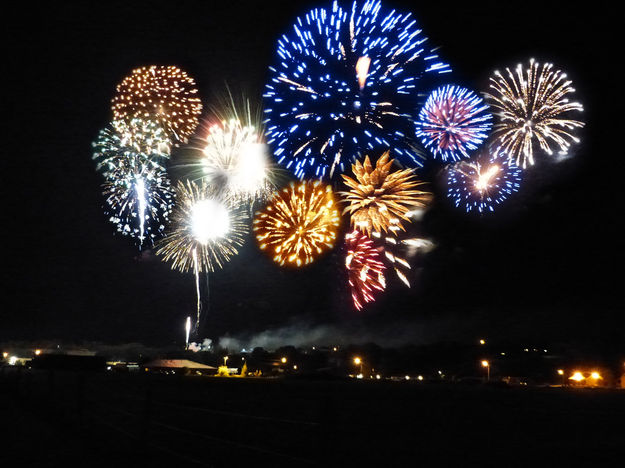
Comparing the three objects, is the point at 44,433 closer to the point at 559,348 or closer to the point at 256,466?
the point at 256,466

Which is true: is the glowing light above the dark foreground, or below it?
above

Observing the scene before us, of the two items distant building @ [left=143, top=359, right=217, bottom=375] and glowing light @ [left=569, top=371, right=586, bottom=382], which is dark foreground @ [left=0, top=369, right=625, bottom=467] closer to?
glowing light @ [left=569, top=371, right=586, bottom=382]

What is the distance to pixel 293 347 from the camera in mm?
166500

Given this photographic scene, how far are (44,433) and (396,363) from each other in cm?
12047

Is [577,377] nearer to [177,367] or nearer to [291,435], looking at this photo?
[177,367]

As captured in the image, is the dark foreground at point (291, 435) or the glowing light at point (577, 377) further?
the glowing light at point (577, 377)

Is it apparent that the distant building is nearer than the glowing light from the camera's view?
No

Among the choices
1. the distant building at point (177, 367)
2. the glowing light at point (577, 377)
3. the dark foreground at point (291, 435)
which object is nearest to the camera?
the dark foreground at point (291, 435)

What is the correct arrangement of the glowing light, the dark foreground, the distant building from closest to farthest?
the dark foreground < the glowing light < the distant building

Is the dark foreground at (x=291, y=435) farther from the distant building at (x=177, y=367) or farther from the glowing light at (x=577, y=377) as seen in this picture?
the distant building at (x=177, y=367)

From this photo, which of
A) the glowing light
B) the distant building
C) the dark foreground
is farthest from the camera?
the distant building

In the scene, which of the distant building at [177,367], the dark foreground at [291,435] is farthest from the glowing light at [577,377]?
the dark foreground at [291,435]

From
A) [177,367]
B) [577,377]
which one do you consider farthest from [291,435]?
[577,377]

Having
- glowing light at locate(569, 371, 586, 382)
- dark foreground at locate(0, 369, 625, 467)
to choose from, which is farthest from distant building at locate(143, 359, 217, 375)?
dark foreground at locate(0, 369, 625, 467)
